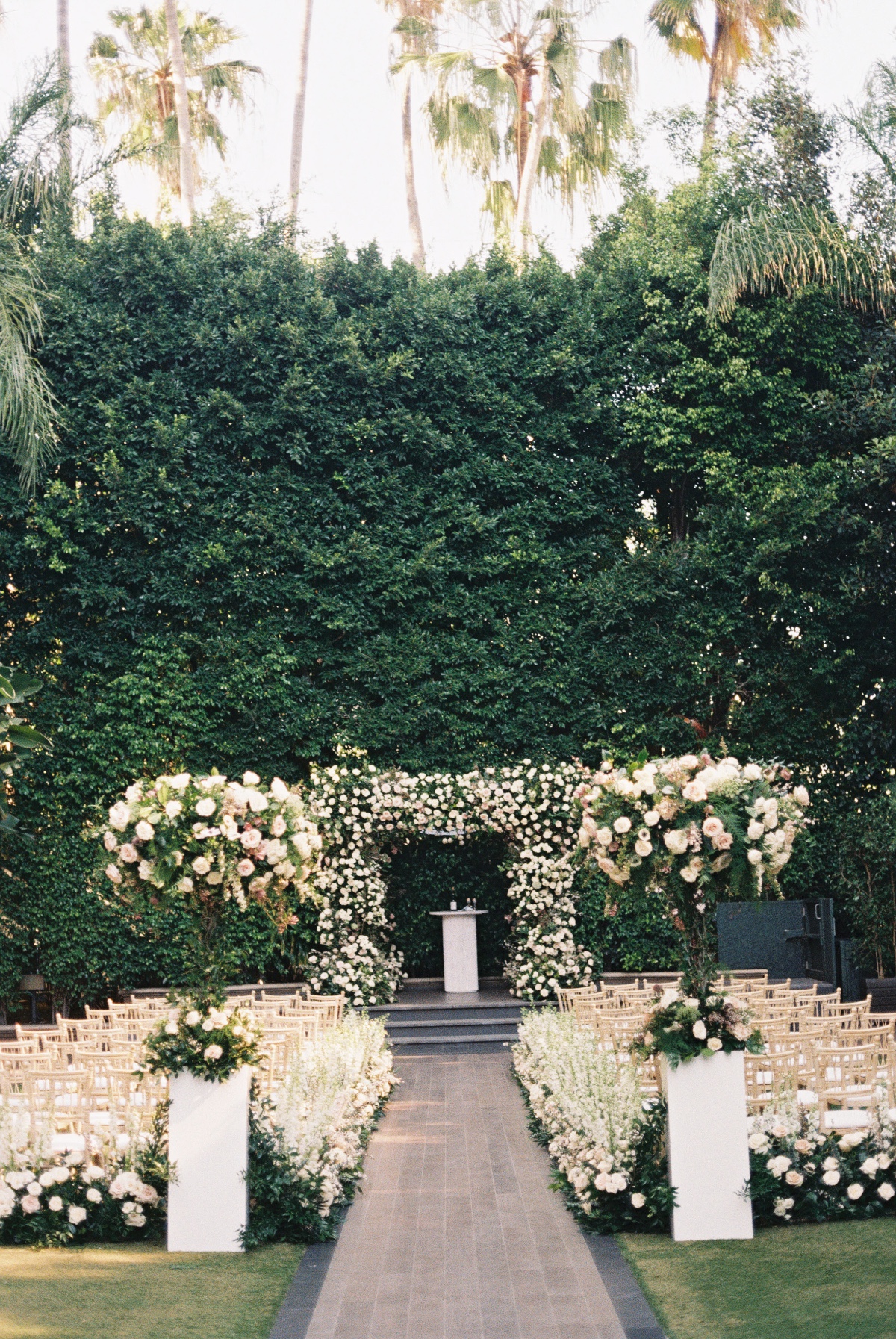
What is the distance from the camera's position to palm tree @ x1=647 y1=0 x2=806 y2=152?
21.3m

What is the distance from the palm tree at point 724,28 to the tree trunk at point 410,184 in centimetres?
451

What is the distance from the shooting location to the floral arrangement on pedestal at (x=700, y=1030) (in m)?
7.45

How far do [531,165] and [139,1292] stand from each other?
19433 mm

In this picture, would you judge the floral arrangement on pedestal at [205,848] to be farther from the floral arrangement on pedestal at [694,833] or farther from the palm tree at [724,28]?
the palm tree at [724,28]

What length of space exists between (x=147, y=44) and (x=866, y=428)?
14.5 meters

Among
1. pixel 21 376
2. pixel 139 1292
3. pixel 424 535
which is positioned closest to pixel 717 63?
pixel 424 535

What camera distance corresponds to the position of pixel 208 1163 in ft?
24.8

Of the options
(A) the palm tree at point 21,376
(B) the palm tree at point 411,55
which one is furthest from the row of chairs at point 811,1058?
(B) the palm tree at point 411,55

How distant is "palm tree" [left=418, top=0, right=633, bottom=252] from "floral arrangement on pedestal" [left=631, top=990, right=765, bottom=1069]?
16715 millimetres

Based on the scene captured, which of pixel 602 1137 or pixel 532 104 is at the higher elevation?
pixel 532 104

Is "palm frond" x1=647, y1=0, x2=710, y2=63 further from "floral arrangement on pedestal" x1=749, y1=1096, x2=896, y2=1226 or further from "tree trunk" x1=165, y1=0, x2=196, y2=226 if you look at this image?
"floral arrangement on pedestal" x1=749, y1=1096, x2=896, y2=1226

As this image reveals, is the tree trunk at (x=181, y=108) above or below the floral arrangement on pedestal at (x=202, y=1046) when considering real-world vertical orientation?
above

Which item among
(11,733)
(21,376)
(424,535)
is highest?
(21,376)

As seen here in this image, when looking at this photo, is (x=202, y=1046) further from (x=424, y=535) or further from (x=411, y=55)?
(x=411, y=55)
